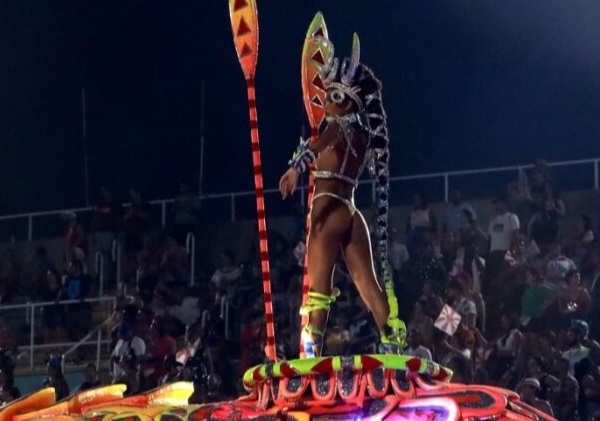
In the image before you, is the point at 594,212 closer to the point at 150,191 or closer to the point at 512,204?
the point at 512,204

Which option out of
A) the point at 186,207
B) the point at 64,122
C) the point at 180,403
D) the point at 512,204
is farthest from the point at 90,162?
the point at 180,403

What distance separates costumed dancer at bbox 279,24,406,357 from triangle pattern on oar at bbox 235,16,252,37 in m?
0.61

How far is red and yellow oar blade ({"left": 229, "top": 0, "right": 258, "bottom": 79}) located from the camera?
658 centimetres

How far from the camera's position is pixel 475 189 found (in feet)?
44.5

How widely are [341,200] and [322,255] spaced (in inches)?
10.3

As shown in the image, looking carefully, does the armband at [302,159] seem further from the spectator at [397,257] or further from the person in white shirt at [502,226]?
the person in white shirt at [502,226]

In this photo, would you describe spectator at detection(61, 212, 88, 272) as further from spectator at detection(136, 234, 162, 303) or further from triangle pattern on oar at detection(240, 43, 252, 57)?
triangle pattern on oar at detection(240, 43, 252, 57)

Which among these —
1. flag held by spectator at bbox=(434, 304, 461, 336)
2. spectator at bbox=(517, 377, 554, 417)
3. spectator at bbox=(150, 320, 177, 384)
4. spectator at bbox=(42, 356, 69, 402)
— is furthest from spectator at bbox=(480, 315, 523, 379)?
spectator at bbox=(42, 356, 69, 402)

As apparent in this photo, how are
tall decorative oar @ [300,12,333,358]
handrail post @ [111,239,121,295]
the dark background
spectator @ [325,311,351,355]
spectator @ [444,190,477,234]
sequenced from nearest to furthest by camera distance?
tall decorative oar @ [300,12,333,358]
spectator @ [325,311,351,355]
spectator @ [444,190,477,234]
handrail post @ [111,239,121,295]
the dark background

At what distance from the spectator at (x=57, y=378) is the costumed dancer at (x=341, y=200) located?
496cm

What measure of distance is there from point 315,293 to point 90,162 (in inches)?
359

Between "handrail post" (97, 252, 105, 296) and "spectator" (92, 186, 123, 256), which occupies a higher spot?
"spectator" (92, 186, 123, 256)

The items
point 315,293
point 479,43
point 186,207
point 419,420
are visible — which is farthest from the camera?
point 479,43

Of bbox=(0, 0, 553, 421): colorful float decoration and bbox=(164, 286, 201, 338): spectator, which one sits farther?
bbox=(164, 286, 201, 338): spectator
